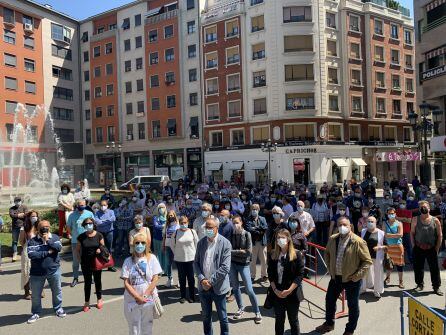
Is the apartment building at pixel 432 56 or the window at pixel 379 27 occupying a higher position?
the window at pixel 379 27

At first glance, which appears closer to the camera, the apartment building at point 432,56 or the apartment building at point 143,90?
the apartment building at point 432,56

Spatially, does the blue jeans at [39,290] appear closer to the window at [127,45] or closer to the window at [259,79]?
the window at [259,79]

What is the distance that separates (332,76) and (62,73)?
3518cm

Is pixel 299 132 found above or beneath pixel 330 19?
beneath

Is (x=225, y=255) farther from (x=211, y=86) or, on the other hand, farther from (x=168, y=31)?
(x=168, y=31)

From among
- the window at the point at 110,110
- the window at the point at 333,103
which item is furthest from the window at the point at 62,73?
the window at the point at 333,103

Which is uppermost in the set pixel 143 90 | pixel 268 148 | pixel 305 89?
pixel 143 90

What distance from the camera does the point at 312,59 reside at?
4150 centimetres

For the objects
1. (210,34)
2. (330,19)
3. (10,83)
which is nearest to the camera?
(330,19)

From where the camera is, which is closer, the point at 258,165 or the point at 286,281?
the point at 286,281

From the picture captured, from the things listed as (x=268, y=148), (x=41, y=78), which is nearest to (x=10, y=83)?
(x=41, y=78)

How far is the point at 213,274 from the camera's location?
6035mm

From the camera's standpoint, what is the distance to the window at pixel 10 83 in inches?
1951

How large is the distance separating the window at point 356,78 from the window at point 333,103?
299 cm
